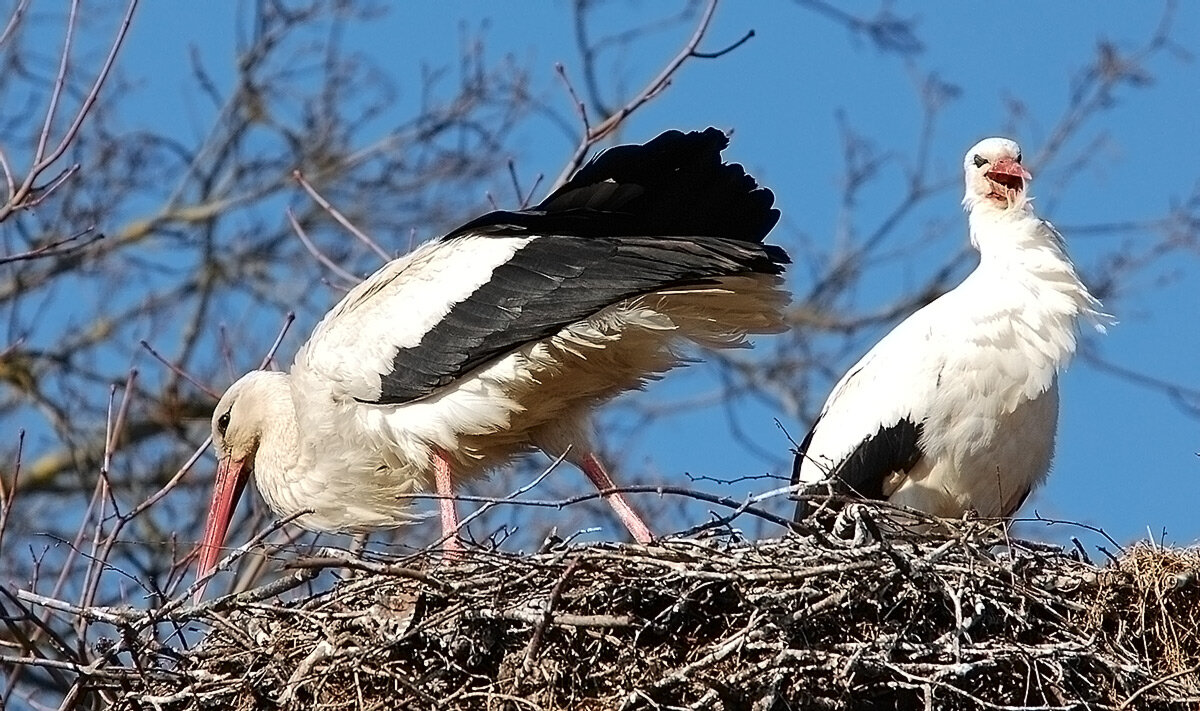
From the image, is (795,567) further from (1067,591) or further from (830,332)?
(830,332)

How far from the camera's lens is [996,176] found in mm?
9016

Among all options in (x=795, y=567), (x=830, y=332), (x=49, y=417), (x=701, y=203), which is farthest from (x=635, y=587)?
(x=830, y=332)

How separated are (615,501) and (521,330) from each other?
3.35ft

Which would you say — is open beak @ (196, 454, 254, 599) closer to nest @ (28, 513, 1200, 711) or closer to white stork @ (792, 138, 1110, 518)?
nest @ (28, 513, 1200, 711)

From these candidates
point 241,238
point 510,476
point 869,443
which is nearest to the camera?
point 869,443

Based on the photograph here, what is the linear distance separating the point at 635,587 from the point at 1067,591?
149 centimetres

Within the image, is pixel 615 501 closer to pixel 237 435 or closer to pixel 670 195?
pixel 670 195

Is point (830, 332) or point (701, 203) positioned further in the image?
point (830, 332)

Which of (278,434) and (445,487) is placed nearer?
(445,487)

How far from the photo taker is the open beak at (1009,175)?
8984mm

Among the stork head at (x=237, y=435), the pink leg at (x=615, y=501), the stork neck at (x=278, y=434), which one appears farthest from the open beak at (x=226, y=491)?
the pink leg at (x=615, y=501)

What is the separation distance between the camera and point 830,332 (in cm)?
1567

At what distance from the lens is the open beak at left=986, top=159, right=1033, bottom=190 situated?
8.98 metres

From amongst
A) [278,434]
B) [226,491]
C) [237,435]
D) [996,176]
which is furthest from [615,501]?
[996,176]
